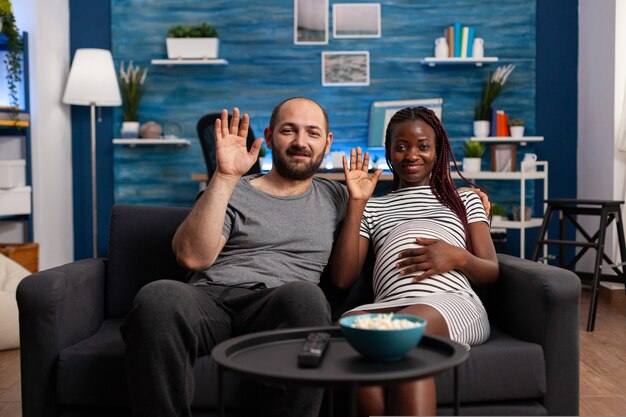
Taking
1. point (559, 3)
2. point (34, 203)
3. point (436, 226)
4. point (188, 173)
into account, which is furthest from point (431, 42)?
point (436, 226)

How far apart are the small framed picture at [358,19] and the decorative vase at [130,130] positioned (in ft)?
5.35

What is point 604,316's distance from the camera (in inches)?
177

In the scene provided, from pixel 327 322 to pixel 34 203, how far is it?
152 inches

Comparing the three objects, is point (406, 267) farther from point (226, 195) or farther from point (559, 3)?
point (559, 3)

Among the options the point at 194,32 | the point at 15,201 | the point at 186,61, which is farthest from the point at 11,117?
the point at 194,32

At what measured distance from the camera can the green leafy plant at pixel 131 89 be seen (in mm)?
5863

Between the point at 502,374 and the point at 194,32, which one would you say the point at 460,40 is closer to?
the point at 194,32

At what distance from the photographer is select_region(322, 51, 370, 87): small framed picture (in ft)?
19.4

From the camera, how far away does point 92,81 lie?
18.2 feet

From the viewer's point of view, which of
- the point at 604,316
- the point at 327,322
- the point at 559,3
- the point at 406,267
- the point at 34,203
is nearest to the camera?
the point at 327,322

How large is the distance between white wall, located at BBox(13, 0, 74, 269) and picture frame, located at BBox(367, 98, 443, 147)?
2.24m

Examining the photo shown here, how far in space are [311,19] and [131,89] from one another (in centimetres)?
141

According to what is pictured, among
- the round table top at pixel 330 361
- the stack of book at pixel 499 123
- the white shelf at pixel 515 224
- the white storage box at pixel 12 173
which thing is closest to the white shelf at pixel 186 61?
the white storage box at pixel 12 173

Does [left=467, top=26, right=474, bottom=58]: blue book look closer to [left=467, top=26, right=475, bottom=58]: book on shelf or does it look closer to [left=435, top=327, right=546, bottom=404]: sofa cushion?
[left=467, top=26, right=475, bottom=58]: book on shelf
